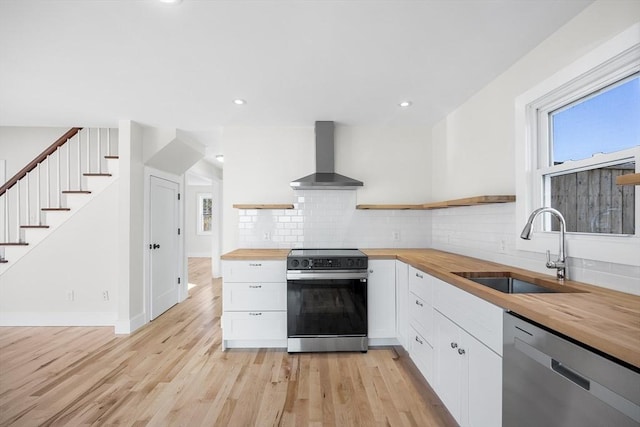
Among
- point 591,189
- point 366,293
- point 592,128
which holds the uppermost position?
point 592,128

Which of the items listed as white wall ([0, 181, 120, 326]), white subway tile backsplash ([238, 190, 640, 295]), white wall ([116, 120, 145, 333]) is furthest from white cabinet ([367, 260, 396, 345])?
white wall ([0, 181, 120, 326])

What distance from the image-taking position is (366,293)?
9.24 ft

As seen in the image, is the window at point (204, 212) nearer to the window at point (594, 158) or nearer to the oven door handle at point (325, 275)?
the oven door handle at point (325, 275)

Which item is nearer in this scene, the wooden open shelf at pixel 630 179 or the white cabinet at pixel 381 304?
the wooden open shelf at pixel 630 179

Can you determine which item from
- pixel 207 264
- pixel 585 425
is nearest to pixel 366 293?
pixel 585 425

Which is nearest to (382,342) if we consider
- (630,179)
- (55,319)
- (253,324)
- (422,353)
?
(422,353)

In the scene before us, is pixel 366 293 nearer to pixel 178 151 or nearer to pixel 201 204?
pixel 178 151

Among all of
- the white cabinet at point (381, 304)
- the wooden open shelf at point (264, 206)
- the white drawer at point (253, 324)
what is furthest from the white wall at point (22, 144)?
the white cabinet at point (381, 304)

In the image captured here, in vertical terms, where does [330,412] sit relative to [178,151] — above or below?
below

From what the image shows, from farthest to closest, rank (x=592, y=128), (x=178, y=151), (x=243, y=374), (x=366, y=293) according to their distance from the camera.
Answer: (x=178, y=151) < (x=366, y=293) < (x=243, y=374) < (x=592, y=128)

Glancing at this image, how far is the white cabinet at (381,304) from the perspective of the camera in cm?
288

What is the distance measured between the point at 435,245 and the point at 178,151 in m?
3.55

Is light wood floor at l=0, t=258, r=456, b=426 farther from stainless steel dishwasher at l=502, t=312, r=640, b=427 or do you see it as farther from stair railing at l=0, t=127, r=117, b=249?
stair railing at l=0, t=127, r=117, b=249

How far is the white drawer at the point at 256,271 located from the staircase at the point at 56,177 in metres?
2.14
